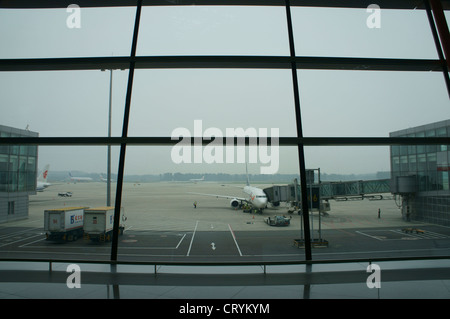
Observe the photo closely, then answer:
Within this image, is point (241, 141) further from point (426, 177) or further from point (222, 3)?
point (426, 177)

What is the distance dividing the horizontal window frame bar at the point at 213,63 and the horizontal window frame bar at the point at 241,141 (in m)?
1.48

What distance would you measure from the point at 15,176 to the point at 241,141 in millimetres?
4527

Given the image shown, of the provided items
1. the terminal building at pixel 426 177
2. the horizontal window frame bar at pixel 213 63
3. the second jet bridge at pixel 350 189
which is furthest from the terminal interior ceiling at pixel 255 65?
the second jet bridge at pixel 350 189

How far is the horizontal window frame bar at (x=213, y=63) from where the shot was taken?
4449 mm

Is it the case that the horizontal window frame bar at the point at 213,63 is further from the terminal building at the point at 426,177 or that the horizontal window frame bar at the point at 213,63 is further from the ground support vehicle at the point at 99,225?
the ground support vehicle at the point at 99,225

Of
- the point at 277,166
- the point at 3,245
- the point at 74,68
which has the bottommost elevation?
the point at 3,245

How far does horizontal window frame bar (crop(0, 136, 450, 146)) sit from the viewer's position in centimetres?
405

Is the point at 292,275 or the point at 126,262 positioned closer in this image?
the point at 292,275

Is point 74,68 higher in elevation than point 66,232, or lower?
higher
